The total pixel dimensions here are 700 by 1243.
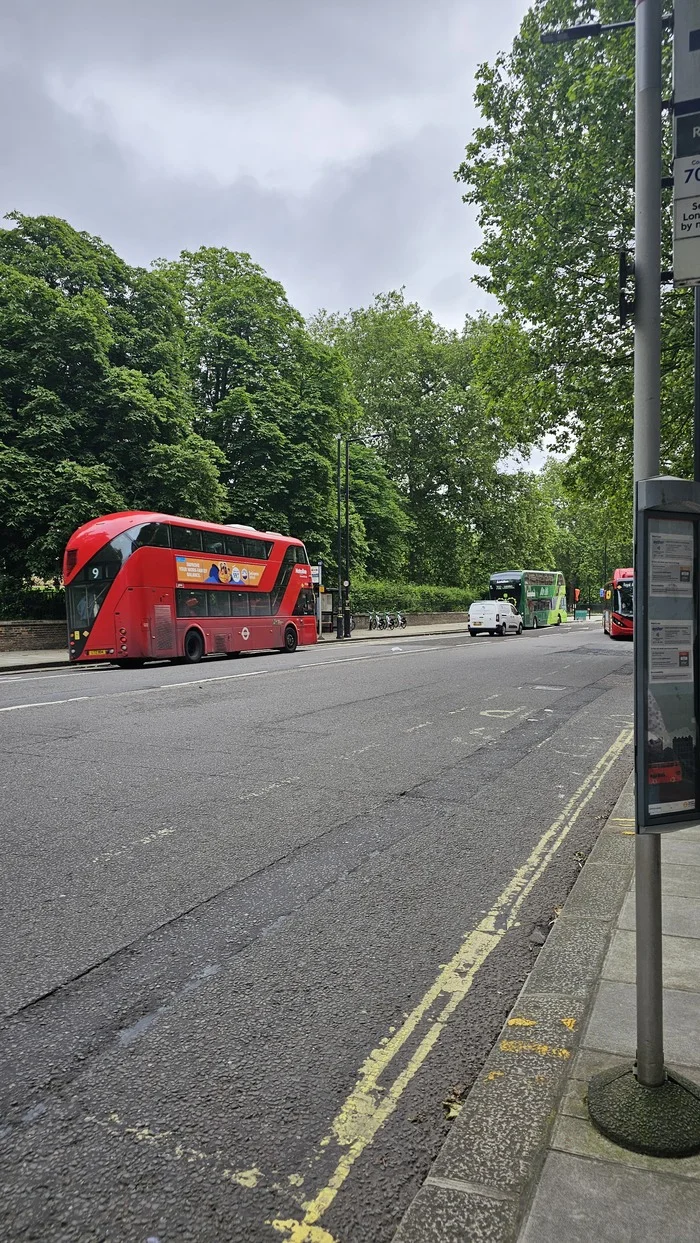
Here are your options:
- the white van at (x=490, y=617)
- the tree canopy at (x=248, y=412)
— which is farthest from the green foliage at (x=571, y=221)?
the white van at (x=490, y=617)

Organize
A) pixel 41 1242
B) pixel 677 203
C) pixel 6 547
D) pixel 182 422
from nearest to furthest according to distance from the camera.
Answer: pixel 41 1242, pixel 677 203, pixel 6 547, pixel 182 422

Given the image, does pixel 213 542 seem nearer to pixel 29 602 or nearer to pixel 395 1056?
pixel 29 602

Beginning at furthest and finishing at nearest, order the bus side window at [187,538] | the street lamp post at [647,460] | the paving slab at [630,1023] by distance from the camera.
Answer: the bus side window at [187,538], the paving slab at [630,1023], the street lamp post at [647,460]

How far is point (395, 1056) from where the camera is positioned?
286 centimetres

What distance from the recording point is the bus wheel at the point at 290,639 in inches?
1064

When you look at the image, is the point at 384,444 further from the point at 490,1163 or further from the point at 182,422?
the point at 490,1163

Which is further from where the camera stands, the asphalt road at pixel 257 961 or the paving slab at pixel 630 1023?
the paving slab at pixel 630 1023

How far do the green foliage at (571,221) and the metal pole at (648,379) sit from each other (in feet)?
51.0

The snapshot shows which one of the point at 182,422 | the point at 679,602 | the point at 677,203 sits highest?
the point at 182,422

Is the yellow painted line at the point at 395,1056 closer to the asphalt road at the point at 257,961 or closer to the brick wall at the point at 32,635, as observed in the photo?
the asphalt road at the point at 257,961

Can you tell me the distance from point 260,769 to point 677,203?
5782 mm

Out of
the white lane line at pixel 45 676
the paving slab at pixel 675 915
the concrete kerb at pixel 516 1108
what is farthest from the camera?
the white lane line at pixel 45 676

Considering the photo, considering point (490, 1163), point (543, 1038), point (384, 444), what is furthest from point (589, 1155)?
point (384, 444)

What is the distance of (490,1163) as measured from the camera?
227 cm
